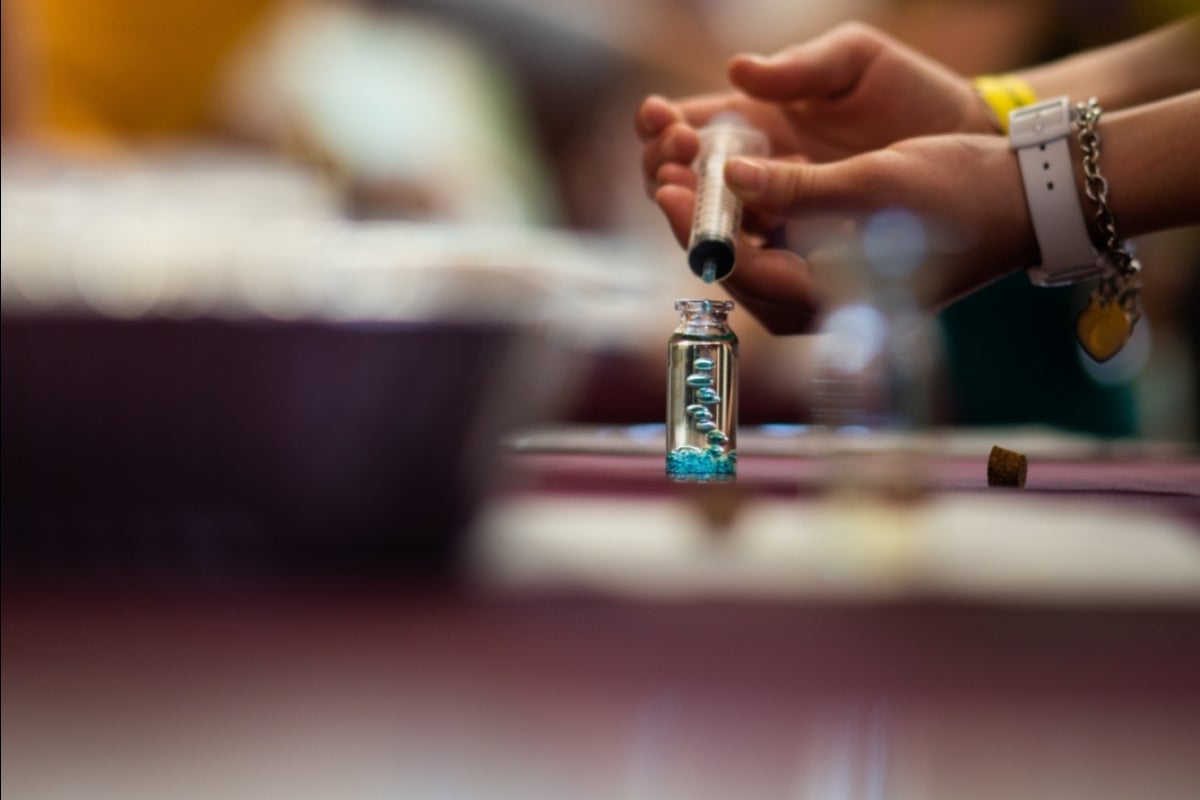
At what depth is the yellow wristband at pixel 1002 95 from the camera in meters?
0.66

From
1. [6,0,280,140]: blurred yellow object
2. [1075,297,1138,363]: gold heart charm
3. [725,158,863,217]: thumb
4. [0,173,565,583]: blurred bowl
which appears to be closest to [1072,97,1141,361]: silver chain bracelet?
[1075,297,1138,363]: gold heart charm

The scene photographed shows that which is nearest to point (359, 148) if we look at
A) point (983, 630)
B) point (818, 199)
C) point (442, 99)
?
point (442, 99)

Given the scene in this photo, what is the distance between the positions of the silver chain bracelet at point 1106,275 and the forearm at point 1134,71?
0.19 m

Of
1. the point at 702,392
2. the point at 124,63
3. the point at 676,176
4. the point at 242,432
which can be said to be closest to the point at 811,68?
the point at 676,176

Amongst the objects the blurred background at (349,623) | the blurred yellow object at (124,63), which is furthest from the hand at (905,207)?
the blurred yellow object at (124,63)

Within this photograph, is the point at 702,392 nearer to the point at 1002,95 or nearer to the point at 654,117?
the point at 654,117

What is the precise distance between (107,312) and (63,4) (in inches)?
89.3

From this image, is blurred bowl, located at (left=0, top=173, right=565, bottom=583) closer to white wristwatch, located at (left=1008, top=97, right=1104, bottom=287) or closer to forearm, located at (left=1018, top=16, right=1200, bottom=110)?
white wristwatch, located at (left=1008, top=97, right=1104, bottom=287)

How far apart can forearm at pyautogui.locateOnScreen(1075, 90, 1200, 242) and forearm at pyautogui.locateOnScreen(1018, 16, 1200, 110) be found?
0.51ft

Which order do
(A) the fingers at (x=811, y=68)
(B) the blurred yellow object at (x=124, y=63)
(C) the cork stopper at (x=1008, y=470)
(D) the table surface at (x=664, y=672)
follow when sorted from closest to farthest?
(D) the table surface at (x=664, y=672) < (C) the cork stopper at (x=1008, y=470) < (A) the fingers at (x=811, y=68) < (B) the blurred yellow object at (x=124, y=63)

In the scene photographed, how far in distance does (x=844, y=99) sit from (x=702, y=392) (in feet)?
0.97

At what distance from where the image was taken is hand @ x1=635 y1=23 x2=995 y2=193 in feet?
2.22

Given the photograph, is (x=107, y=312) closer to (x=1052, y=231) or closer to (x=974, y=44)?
(x=1052, y=231)

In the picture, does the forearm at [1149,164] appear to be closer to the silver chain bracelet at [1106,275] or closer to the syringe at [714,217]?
the silver chain bracelet at [1106,275]
